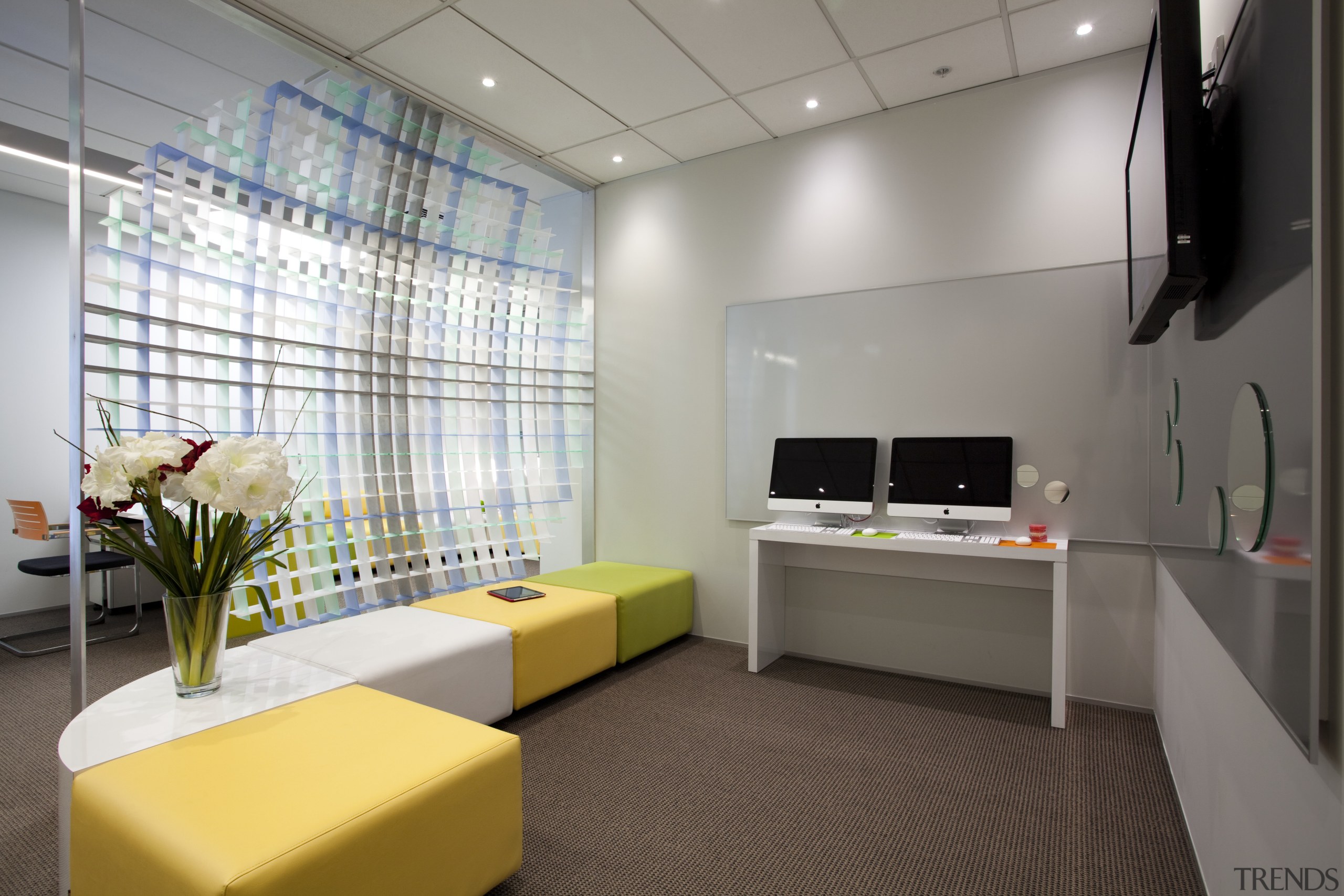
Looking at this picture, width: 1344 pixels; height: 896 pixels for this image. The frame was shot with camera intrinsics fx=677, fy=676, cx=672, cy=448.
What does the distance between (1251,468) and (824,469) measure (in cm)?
254

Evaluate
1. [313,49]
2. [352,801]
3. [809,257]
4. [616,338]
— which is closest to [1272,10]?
[352,801]

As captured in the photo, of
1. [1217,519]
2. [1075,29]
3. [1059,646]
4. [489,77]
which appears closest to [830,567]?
[1059,646]

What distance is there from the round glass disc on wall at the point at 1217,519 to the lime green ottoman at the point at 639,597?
274cm

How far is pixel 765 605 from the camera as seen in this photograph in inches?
152

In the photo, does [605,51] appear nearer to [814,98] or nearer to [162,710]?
[814,98]

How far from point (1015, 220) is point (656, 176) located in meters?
2.32

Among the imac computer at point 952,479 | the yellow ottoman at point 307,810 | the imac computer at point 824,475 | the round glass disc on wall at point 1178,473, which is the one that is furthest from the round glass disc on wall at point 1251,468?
the imac computer at point 824,475

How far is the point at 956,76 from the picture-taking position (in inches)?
135

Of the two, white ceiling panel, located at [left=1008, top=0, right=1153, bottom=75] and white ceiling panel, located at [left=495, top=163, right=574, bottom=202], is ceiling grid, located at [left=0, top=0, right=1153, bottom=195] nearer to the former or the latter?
white ceiling panel, located at [left=1008, top=0, right=1153, bottom=75]

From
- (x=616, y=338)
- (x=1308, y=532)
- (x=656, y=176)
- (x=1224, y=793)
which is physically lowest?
(x=1224, y=793)

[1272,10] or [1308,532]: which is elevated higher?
[1272,10]

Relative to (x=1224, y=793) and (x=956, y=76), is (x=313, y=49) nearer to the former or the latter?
(x=956, y=76)

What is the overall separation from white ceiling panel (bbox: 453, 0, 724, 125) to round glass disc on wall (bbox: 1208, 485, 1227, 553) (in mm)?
2846

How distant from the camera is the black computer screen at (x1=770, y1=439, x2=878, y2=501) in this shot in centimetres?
369
